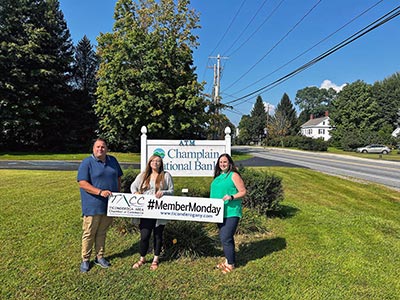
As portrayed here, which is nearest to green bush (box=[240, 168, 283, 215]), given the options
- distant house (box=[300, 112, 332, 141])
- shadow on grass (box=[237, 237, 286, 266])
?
shadow on grass (box=[237, 237, 286, 266])

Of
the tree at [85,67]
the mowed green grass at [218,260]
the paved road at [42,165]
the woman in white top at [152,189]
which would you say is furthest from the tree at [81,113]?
the woman in white top at [152,189]

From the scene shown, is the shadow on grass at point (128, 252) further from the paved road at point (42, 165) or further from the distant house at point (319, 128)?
the distant house at point (319, 128)

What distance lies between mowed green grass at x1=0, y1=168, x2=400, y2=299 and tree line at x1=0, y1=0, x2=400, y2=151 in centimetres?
1784

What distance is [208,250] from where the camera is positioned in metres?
4.37

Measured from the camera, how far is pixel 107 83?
24781 mm

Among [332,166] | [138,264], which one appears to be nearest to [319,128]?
[332,166]

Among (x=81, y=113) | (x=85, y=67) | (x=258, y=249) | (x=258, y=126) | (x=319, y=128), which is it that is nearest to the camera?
(x=258, y=249)

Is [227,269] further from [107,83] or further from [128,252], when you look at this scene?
[107,83]

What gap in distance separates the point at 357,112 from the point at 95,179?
205ft

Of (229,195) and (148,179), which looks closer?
(229,195)

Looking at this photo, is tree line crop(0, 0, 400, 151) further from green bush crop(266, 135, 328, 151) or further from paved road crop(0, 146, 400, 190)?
green bush crop(266, 135, 328, 151)

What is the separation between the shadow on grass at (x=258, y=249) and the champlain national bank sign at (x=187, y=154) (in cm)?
175

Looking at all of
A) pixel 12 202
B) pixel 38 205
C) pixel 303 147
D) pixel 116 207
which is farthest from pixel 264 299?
pixel 303 147

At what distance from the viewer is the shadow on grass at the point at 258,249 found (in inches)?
166
